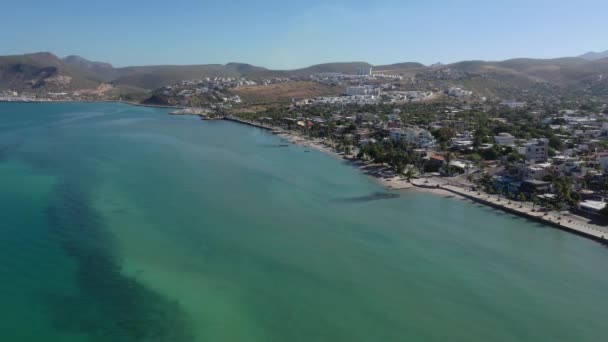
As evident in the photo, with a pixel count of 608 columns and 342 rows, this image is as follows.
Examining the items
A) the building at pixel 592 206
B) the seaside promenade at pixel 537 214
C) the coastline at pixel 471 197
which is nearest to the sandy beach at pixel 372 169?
the coastline at pixel 471 197

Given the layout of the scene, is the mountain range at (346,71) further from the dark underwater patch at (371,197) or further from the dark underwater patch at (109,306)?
the dark underwater patch at (109,306)

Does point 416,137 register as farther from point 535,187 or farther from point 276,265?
point 276,265

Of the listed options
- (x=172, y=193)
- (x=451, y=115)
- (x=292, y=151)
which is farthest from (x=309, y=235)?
(x=451, y=115)

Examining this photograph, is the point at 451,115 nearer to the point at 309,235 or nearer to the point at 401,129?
the point at 401,129

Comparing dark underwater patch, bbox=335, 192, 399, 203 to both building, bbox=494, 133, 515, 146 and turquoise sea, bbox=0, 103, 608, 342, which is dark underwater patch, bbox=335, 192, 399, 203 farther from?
building, bbox=494, 133, 515, 146

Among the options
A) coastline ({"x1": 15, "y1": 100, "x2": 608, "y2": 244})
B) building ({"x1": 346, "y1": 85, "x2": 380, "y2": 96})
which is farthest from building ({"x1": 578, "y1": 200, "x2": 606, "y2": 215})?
building ({"x1": 346, "y1": 85, "x2": 380, "y2": 96})
